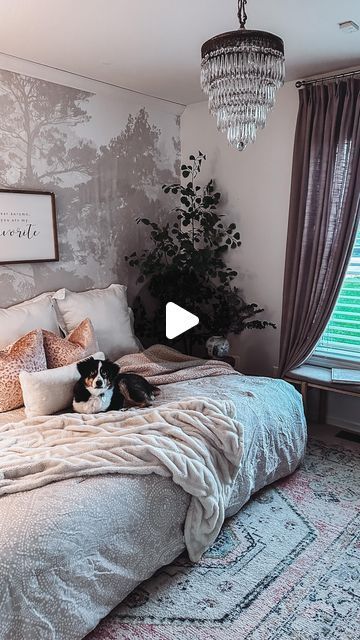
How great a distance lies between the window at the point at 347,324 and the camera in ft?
10.8

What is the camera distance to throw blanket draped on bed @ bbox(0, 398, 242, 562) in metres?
1.88

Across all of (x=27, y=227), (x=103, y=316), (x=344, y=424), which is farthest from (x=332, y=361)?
(x=27, y=227)

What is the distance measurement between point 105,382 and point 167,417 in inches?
15.6

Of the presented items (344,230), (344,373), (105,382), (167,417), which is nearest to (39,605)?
(167,417)

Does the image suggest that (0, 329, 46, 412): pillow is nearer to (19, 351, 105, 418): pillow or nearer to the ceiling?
(19, 351, 105, 418): pillow

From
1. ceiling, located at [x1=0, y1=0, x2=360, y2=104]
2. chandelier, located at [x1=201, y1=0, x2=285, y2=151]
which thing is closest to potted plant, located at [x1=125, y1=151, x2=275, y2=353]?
ceiling, located at [x1=0, y1=0, x2=360, y2=104]

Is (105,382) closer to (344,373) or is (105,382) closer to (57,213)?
(57,213)

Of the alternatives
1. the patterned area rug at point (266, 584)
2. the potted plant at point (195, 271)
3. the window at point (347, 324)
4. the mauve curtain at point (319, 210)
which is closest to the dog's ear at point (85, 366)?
the patterned area rug at point (266, 584)

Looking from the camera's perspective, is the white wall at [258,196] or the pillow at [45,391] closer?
the pillow at [45,391]

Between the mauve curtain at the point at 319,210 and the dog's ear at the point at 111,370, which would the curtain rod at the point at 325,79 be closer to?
the mauve curtain at the point at 319,210

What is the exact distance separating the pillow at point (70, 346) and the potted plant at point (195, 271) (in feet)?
2.83

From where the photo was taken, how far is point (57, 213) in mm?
3260

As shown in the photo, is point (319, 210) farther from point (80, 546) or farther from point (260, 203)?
point (80, 546)

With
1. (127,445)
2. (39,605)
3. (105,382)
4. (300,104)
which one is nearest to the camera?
(39,605)
